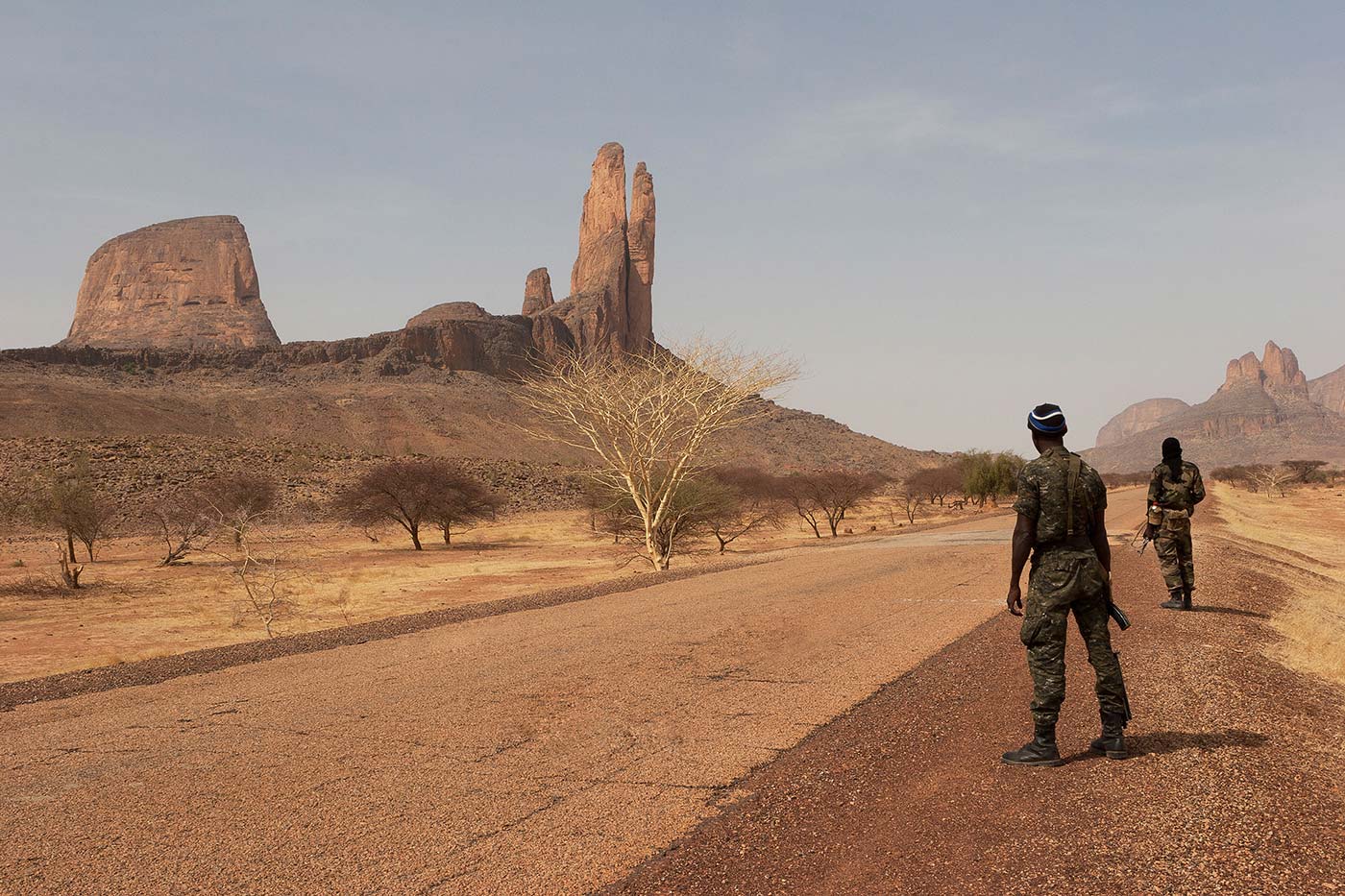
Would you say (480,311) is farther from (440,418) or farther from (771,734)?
(771,734)

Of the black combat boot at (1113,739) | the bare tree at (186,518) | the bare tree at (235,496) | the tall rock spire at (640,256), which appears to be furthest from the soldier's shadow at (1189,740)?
the tall rock spire at (640,256)

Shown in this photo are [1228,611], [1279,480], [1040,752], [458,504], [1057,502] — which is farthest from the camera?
[1279,480]

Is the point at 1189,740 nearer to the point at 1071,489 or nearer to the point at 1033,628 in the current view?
the point at 1033,628

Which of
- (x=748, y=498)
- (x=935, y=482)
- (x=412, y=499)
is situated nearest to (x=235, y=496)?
(x=412, y=499)

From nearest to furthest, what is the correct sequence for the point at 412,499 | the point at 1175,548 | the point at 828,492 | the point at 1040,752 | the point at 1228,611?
the point at 1040,752
the point at 1175,548
the point at 1228,611
the point at 412,499
the point at 828,492

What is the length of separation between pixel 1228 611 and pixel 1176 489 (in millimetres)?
1751

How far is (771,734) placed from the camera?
6.46 metres

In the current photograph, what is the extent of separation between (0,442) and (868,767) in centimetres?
7601

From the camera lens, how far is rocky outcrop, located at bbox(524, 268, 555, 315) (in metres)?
189

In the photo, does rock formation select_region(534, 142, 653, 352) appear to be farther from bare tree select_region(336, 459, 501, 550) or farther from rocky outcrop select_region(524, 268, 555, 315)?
bare tree select_region(336, 459, 501, 550)

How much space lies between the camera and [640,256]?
178750 millimetres

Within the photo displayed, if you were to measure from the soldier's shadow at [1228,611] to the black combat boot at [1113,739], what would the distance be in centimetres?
727

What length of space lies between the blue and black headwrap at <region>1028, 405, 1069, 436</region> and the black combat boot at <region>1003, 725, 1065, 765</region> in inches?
73.2

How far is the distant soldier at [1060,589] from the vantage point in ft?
18.0
